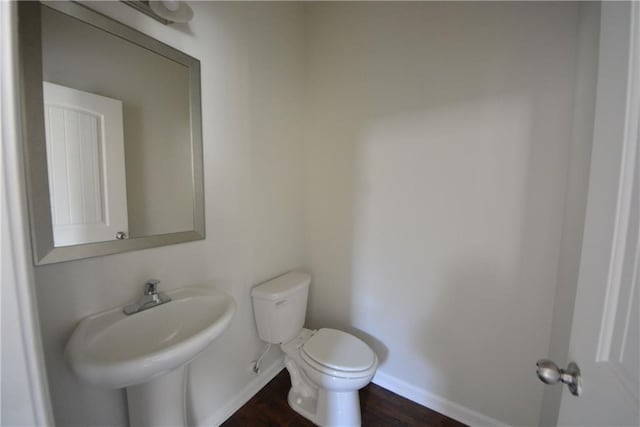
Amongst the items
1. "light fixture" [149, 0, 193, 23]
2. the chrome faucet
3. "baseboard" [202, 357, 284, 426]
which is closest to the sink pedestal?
the chrome faucet

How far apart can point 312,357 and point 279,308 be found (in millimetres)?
303

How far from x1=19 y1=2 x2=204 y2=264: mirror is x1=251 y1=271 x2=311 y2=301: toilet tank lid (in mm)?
457

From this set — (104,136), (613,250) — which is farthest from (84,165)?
(613,250)

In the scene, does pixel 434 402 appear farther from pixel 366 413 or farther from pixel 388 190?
pixel 388 190

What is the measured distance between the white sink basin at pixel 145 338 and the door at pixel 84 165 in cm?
30

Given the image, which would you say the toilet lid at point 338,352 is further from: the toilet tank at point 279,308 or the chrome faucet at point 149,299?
the chrome faucet at point 149,299

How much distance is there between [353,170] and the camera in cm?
150

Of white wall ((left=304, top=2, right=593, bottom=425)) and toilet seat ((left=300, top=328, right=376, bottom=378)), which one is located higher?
white wall ((left=304, top=2, right=593, bottom=425))

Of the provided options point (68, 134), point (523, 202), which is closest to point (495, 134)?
point (523, 202)

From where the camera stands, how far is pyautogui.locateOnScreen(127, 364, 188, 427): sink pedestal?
85cm

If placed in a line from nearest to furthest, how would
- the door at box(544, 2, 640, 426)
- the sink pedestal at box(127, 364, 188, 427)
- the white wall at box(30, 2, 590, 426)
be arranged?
the door at box(544, 2, 640, 426)
the sink pedestal at box(127, 364, 188, 427)
the white wall at box(30, 2, 590, 426)

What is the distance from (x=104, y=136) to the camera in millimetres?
851

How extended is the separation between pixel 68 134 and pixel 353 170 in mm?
1256

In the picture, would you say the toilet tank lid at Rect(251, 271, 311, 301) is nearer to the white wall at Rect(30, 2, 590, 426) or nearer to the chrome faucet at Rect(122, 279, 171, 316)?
the white wall at Rect(30, 2, 590, 426)
